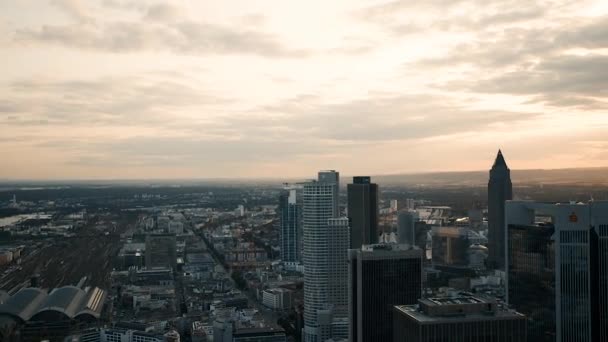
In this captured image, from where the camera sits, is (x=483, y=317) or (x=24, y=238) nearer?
(x=483, y=317)

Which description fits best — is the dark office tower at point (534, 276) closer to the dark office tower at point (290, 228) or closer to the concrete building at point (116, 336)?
the concrete building at point (116, 336)

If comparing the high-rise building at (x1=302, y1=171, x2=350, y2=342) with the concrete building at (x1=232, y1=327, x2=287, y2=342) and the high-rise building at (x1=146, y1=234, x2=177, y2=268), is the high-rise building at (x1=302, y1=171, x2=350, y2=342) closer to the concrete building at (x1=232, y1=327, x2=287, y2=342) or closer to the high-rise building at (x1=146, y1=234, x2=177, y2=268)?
the concrete building at (x1=232, y1=327, x2=287, y2=342)

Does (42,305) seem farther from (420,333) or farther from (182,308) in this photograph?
(420,333)

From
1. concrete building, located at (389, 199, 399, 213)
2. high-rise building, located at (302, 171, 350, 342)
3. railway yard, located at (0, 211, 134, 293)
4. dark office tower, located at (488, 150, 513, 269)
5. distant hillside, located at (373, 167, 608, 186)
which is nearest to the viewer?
distant hillside, located at (373, 167, 608, 186)

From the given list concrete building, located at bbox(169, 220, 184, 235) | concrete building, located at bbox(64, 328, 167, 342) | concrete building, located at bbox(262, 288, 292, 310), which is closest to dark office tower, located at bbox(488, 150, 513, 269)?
concrete building, located at bbox(262, 288, 292, 310)

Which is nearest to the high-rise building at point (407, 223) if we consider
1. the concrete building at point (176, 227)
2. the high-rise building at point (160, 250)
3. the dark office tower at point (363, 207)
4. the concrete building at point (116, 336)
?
the dark office tower at point (363, 207)

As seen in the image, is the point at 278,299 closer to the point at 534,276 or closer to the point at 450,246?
the point at 450,246

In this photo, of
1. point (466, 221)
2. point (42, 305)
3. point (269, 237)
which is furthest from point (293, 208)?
point (42, 305)
